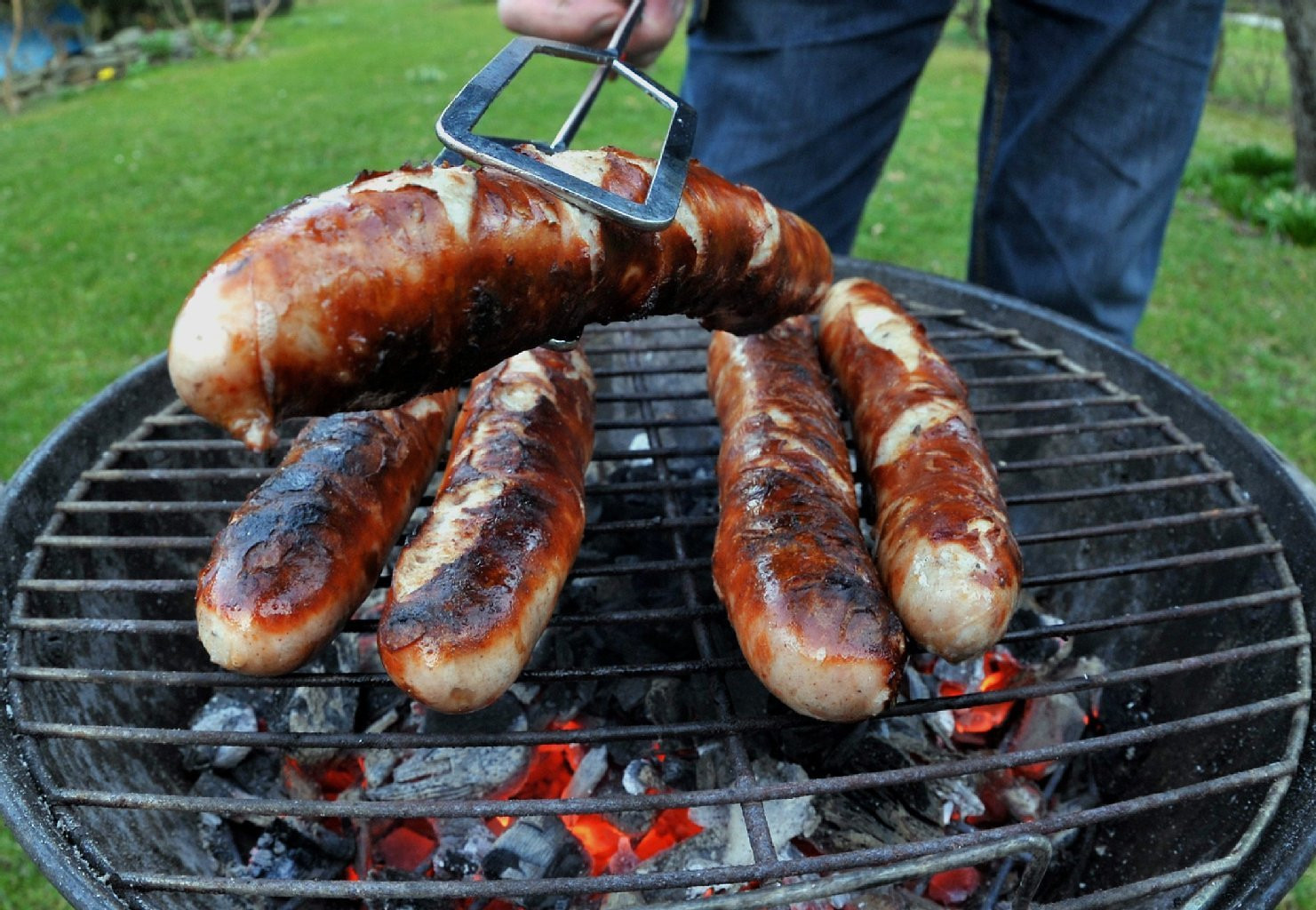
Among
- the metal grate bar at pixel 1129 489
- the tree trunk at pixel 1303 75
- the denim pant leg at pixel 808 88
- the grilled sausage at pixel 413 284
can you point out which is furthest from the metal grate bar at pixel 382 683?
the tree trunk at pixel 1303 75

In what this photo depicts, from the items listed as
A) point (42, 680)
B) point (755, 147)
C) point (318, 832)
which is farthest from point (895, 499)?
point (755, 147)

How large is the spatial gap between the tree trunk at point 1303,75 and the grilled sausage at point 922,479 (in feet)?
19.6

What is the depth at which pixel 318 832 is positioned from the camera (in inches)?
81.4

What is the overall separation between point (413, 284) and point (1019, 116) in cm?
319

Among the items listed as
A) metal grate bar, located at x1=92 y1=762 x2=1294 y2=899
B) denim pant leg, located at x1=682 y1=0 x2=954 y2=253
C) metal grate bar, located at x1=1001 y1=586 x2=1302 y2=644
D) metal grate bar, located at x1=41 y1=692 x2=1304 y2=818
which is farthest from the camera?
denim pant leg, located at x1=682 y1=0 x2=954 y2=253

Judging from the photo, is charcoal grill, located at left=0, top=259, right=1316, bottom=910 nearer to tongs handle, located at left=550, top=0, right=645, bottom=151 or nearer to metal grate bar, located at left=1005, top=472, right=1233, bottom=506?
metal grate bar, located at left=1005, top=472, right=1233, bottom=506

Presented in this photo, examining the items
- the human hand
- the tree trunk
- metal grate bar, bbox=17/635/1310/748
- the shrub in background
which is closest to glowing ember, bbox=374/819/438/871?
metal grate bar, bbox=17/635/1310/748

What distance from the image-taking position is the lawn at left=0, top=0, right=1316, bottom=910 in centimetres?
562

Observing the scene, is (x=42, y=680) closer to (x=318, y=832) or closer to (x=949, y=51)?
(x=318, y=832)

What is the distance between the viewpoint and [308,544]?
5.64 ft

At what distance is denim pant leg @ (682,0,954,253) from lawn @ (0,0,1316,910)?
2.77 meters

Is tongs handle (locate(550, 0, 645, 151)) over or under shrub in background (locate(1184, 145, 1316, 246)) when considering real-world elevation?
over

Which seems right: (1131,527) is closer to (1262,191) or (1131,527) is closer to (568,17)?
(568,17)

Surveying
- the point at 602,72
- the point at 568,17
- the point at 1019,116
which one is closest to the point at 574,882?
the point at 602,72
